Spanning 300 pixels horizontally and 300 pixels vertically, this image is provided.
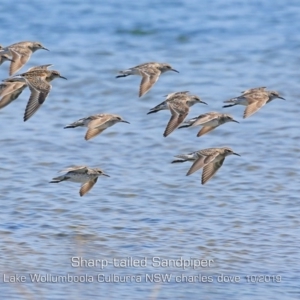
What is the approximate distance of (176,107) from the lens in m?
9.16

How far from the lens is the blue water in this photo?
806cm

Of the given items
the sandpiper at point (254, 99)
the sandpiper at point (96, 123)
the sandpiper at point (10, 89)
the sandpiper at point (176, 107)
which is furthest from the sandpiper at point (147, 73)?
the sandpiper at point (10, 89)

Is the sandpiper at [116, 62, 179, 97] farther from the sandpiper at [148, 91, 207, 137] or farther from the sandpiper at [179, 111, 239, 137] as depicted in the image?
the sandpiper at [179, 111, 239, 137]

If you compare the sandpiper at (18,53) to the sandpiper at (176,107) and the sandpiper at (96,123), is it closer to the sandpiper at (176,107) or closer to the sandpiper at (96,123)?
the sandpiper at (96,123)

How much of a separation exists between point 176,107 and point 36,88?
1281mm

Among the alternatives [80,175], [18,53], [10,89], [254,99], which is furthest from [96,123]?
[254,99]

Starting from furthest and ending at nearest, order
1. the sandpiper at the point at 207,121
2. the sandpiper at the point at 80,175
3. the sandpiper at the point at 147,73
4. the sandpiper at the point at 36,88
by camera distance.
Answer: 1. the sandpiper at the point at 147,73
2. the sandpiper at the point at 207,121
3. the sandpiper at the point at 80,175
4. the sandpiper at the point at 36,88

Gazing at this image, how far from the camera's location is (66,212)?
962cm

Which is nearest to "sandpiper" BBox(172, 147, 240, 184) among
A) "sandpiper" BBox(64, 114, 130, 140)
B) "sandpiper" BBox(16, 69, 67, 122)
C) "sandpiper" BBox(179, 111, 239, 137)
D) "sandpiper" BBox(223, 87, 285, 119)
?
"sandpiper" BBox(179, 111, 239, 137)

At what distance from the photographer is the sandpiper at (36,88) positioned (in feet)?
28.5

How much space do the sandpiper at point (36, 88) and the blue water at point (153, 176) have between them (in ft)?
3.71

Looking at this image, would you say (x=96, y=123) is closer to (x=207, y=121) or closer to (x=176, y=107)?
(x=176, y=107)

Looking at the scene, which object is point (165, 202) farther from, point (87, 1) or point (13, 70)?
point (87, 1)

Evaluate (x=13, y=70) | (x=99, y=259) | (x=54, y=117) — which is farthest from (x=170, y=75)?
(x=99, y=259)
